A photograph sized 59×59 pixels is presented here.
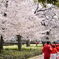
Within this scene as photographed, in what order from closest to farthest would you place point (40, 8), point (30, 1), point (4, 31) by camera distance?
point (4, 31), point (30, 1), point (40, 8)

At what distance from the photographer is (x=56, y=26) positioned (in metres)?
35.8

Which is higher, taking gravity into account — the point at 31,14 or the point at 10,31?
the point at 31,14

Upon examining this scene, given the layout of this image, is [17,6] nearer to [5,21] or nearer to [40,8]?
[5,21]

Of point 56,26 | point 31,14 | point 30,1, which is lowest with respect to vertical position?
point 56,26

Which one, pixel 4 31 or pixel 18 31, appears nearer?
pixel 4 31

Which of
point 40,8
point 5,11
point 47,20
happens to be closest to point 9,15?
point 5,11

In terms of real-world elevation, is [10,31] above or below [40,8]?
below

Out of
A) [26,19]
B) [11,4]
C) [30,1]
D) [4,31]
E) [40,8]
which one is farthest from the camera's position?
[40,8]

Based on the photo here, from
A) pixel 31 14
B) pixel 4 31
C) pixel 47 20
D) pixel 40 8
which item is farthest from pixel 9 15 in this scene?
pixel 47 20

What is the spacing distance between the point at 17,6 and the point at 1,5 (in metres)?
1.94

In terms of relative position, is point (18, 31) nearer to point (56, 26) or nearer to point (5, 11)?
point (5, 11)

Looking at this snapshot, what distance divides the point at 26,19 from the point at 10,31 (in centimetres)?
324

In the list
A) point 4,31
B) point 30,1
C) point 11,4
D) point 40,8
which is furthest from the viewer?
point 40,8

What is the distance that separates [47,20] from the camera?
33875 millimetres
